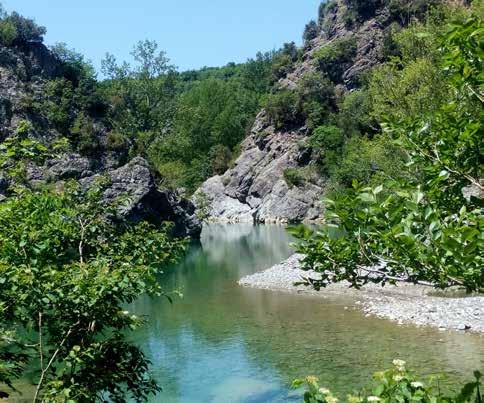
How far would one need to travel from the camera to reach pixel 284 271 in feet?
112

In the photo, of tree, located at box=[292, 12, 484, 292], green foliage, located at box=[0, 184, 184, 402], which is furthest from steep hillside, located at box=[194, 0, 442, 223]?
tree, located at box=[292, 12, 484, 292]

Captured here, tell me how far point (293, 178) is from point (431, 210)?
80.3 m

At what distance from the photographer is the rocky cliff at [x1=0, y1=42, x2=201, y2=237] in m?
50.3

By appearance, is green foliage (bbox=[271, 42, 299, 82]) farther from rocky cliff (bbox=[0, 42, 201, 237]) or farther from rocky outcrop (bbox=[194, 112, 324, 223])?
rocky cliff (bbox=[0, 42, 201, 237])

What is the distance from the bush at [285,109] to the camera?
3649 inches

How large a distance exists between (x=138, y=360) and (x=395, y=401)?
203 inches

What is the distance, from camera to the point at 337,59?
318 ft

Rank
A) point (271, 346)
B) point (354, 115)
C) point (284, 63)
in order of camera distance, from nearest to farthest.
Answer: point (271, 346), point (354, 115), point (284, 63)

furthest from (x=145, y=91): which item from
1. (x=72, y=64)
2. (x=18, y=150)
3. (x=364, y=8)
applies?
(x=18, y=150)

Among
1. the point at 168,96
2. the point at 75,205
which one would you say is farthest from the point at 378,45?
the point at 75,205

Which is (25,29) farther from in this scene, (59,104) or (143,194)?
(143,194)

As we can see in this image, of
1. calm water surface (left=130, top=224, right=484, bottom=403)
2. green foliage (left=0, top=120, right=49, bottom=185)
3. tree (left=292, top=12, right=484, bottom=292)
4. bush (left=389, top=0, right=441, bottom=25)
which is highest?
bush (left=389, top=0, right=441, bottom=25)

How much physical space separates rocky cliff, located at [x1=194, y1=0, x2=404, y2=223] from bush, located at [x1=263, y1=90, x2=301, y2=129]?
137cm

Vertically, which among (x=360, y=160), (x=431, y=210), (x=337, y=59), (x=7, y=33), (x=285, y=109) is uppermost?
(x=7, y=33)
